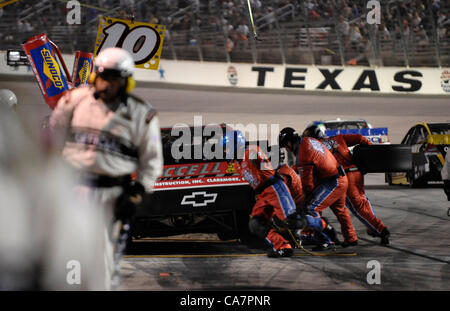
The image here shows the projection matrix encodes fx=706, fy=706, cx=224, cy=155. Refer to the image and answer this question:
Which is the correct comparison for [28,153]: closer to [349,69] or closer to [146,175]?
[146,175]

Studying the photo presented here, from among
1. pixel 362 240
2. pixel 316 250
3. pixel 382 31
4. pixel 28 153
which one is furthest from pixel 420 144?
pixel 382 31

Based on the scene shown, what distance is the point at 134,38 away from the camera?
10.4m

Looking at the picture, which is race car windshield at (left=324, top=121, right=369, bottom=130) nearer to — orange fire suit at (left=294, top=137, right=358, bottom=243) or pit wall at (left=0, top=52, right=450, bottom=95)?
pit wall at (left=0, top=52, right=450, bottom=95)

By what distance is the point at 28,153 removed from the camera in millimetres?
5891

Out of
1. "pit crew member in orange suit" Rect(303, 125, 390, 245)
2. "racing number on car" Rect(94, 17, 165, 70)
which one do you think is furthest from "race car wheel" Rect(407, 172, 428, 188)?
"racing number on car" Rect(94, 17, 165, 70)

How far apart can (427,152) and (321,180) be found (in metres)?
7.66

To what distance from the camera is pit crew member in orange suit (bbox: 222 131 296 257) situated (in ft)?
26.6

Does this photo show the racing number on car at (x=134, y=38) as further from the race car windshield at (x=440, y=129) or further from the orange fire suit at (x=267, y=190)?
the race car windshield at (x=440, y=129)

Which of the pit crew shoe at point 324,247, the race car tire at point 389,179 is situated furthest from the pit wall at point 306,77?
the pit crew shoe at point 324,247

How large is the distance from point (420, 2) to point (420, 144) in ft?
51.7

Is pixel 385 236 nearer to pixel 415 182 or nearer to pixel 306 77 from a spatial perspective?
pixel 415 182

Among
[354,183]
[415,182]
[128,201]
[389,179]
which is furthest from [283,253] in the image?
[389,179]

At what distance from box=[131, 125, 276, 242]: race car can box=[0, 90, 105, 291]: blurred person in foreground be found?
249 cm

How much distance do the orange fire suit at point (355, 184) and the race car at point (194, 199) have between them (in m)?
1.57
